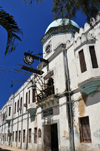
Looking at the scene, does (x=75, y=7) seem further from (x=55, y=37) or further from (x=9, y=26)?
(x=55, y=37)

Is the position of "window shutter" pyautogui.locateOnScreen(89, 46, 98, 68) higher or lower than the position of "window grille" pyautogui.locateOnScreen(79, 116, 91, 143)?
higher

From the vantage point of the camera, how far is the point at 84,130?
9.12 metres

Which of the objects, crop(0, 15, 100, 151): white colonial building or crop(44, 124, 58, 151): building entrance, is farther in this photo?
crop(44, 124, 58, 151): building entrance

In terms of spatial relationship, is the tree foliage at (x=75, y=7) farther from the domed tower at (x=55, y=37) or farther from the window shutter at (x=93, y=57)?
the domed tower at (x=55, y=37)

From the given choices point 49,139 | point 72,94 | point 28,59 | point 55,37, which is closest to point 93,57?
point 72,94

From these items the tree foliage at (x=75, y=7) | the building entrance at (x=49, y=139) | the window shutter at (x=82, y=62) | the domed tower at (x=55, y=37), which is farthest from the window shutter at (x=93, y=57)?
the building entrance at (x=49, y=139)

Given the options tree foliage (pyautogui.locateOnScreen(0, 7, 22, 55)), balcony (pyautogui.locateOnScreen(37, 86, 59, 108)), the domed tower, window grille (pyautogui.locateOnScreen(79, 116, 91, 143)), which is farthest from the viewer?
the domed tower

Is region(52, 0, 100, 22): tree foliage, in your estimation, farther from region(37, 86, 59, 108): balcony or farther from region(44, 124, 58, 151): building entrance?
region(44, 124, 58, 151): building entrance

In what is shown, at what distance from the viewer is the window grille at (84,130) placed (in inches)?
348

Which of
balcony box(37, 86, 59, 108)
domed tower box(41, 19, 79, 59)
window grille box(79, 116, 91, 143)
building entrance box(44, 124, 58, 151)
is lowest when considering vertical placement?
building entrance box(44, 124, 58, 151)

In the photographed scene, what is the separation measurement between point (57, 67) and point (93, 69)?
4431 mm

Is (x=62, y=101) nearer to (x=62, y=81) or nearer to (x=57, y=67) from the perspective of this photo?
(x=62, y=81)

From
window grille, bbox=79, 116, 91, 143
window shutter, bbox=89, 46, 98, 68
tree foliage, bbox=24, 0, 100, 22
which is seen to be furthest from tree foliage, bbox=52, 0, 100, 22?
window grille, bbox=79, 116, 91, 143

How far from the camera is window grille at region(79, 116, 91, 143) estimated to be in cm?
884
